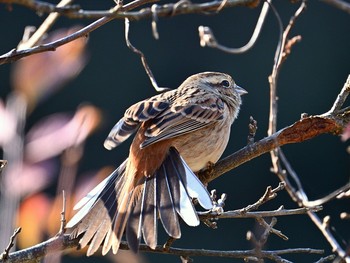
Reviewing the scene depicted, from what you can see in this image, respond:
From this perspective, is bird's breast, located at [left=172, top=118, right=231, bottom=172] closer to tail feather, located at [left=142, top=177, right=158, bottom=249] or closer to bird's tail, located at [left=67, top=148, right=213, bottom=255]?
bird's tail, located at [left=67, top=148, right=213, bottom=255]

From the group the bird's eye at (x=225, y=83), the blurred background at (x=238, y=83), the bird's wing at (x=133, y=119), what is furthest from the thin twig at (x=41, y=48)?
the blurred background at (x=238, y=83)

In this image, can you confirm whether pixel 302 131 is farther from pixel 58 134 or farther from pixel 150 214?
pixel 58 134

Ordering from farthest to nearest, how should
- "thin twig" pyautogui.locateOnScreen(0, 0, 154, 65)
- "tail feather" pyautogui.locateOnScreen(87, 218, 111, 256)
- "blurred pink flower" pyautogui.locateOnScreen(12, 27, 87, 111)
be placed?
1. "tail feather" pyautogui.locateOnScreen(87, 218, 111, 256)
2. "thin twig" pyautogui.locateOnScreen(0, 0, 154, 65)
3. "blurred pink flower" pyautogui.locateOnScreen(12, 27, 87, 111)

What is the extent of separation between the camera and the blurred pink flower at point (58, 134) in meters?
2.15

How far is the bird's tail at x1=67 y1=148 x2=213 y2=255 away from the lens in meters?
3.18

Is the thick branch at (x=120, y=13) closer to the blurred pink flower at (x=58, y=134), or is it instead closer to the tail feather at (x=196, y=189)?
the blurred pink flower at (x=58, y=134)

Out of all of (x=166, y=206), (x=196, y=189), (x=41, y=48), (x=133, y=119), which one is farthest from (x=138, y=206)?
(x=41, y=48)

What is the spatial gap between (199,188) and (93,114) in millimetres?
1314

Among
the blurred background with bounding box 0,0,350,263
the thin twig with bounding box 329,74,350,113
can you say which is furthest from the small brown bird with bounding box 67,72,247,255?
the blurred background with bounding box 0,0,350,263

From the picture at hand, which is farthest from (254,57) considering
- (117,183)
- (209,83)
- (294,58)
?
(117,183)

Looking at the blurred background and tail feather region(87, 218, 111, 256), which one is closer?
tail feather region(87, 218, 111, 256)

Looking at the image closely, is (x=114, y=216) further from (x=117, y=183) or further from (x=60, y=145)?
(x=60, y=145)

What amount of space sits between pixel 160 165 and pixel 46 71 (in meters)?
1.95

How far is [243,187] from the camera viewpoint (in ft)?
23.8
